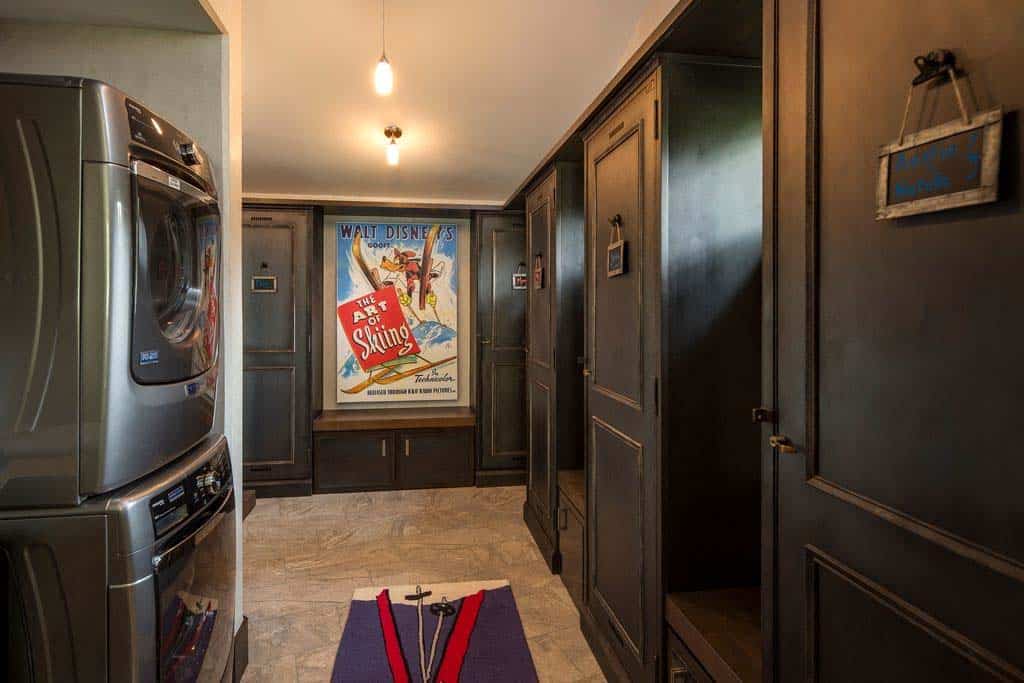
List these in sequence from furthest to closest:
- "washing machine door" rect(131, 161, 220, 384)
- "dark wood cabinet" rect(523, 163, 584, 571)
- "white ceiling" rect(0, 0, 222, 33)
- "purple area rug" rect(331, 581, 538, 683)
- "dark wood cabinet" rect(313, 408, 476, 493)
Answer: "dark wood cabinet" rect(313, 408, 476, 493), "dark wood cabinet" rect(523, 163, 584, 571), "purple area rug" rect(331, 581, 538, 683), "white ceiling" rect(0, 0, 222, 33), "washing machine door" rect(131, 161, 220, 384)

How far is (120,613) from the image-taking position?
1.12 metres

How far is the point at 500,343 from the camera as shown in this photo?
473 centimetres

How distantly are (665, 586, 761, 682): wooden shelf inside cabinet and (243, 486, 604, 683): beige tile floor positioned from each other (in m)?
0.80

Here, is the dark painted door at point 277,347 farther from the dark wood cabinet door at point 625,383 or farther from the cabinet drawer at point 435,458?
the dark wood cabinet door at point 625,383

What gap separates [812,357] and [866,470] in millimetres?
229

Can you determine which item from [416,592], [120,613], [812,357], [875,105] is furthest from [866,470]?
[416,592]

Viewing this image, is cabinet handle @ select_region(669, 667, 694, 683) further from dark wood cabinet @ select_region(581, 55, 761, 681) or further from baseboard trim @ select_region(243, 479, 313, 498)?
baseboard trim @ select_region(243, 479, 313, 498)

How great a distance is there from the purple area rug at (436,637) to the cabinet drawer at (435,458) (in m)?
1.67

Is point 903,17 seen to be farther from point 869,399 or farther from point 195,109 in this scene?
point 195,109

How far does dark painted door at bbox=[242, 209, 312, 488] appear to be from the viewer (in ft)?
14.3

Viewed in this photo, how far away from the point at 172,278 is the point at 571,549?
2.22 metres

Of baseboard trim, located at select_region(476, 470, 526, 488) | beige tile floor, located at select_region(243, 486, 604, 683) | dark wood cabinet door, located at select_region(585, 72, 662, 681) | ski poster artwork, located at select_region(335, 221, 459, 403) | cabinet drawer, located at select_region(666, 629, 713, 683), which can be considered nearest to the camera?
cabinet drawer, located at select_region(666, 629, 713, 683)

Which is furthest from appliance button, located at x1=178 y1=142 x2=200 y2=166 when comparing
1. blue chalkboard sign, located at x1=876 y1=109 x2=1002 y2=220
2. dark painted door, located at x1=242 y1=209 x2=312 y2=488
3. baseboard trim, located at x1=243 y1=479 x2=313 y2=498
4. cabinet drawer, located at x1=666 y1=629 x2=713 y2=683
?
baseboard trim, located at x1=243 y1=479 x2=313 y2=498

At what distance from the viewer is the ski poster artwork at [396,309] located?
16.4 ft
